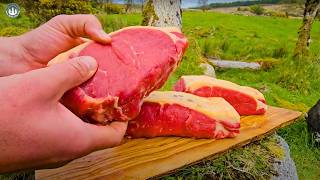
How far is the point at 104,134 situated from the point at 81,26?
63 cm

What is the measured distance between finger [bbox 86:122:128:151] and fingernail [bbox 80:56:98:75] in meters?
0.25

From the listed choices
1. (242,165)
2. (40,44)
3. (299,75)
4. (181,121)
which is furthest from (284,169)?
(299,75)

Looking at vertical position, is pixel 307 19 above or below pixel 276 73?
above

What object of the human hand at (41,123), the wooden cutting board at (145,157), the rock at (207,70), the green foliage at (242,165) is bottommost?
the rock at (207,70)

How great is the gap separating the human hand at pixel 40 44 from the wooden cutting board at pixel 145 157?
64cm

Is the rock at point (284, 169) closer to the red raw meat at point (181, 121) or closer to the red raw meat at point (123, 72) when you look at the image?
the red raw meat at point (181, 121)

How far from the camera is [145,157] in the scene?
2.31 metres

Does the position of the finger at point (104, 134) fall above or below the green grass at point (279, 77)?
above

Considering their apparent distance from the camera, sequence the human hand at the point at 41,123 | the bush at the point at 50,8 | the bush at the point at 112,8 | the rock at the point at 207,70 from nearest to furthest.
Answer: the human hand at the point at 41,123
the rock at the point at 207,70
the bush at the point at 50,8
the bush at the point at 112,8

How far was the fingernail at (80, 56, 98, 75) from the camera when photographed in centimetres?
185

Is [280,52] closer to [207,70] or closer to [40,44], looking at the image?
[207,70]

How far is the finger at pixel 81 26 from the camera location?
208 cm

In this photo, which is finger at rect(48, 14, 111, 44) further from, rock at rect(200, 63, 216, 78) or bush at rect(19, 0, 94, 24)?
bush at rect(19, 0, 94, 24)

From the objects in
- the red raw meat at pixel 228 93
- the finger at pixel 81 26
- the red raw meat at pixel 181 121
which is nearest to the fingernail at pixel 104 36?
the finger at pixel 81 26
